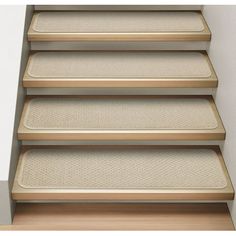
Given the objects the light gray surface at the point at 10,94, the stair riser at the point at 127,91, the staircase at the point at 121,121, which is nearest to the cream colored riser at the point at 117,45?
the staircase at the point at 121,121

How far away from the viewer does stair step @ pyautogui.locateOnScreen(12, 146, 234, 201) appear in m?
2.29

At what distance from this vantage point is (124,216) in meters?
2.33

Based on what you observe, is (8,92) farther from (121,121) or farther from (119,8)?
(119,8)

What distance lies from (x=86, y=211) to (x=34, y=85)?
2.62ft

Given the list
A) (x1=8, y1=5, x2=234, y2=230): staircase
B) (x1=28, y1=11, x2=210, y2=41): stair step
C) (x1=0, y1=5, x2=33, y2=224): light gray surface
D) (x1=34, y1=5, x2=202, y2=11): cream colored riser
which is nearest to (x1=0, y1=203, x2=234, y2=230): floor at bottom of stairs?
(x1=8, y1=5, x2=234, y2=230): staircase

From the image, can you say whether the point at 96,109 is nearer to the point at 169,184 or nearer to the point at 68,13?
the point at 169,184

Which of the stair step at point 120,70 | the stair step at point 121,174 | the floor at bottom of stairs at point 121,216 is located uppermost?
the stair step at point 120,70

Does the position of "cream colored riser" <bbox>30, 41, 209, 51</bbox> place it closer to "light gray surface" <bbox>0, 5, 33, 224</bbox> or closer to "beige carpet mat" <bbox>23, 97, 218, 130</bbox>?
"light gray surface" <bbox>0, 5, 33, 224</bbox>

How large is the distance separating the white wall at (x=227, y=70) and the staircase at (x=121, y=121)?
59 millimetres

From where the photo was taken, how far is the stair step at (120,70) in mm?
2689

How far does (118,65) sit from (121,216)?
3.16 feet

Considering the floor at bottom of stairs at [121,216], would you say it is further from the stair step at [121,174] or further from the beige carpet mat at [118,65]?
the beige carpet mat at [118,65]

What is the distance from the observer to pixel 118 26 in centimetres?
302
